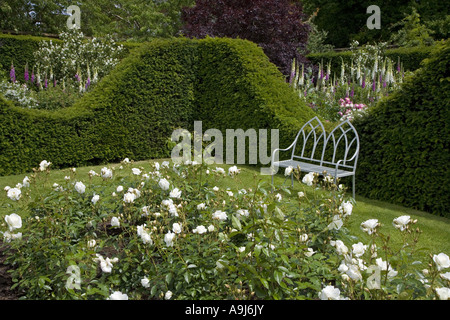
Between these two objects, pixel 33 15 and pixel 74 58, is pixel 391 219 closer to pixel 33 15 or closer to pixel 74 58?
pixel 74 58

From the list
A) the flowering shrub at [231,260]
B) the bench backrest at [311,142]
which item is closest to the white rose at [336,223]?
the flowering shrub at [231,260]

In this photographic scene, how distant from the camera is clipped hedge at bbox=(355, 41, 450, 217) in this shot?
4.50m

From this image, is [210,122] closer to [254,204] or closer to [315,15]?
[254,204]

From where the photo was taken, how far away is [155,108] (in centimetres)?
737

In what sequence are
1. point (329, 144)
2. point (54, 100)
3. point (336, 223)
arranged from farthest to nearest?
point (54, 100), point (329, 144), point (336, 223)

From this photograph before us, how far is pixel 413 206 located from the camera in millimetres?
4844

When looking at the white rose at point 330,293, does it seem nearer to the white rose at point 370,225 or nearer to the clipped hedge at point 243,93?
the white rose at point 370,225

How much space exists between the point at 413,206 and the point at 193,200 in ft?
10.2

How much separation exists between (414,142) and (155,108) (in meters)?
4.47

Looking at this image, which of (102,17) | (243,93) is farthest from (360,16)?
(243,93)

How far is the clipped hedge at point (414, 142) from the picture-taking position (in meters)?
4.50

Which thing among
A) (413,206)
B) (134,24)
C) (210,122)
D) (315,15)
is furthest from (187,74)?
(315,15)

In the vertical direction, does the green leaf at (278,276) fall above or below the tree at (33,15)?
below

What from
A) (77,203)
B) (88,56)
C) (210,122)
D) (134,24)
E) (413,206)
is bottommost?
(413,206)
